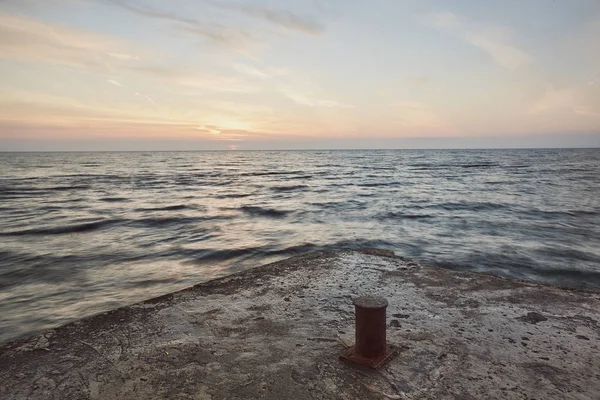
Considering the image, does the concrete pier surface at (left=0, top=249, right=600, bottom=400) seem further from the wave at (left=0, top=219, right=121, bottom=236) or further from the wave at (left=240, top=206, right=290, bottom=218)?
the wave at (left=240, top=206, right=290, bottom=218)

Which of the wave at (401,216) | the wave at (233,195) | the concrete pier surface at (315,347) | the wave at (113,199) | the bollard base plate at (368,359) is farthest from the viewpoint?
the wave at (233,195)

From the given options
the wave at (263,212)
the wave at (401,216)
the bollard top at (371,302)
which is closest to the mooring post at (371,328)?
the bollard top at (371,302)

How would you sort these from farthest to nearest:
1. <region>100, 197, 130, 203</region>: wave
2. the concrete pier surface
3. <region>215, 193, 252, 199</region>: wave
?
<region>215, 193, 252, 199</region>: wave
<region>100, 197, 130, 203</region>: wave
the concrete pier surface

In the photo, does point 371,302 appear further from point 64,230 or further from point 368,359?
point 64,230

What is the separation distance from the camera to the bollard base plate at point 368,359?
9.80 ft

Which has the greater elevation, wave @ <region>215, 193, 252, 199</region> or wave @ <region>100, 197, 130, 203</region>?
wave @ <region>100, 197, 130, 203</region>

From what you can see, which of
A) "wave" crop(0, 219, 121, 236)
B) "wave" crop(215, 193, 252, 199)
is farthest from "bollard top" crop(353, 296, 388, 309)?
"wave" crop(215, 193, 252, 199)

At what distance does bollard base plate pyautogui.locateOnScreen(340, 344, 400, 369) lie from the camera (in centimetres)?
299

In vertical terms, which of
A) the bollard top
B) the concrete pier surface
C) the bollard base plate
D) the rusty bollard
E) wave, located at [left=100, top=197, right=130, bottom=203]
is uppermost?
the bollard top

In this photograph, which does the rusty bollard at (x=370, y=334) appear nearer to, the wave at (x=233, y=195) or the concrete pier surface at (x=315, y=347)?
the concrete pier surface at (x=315, y=347)

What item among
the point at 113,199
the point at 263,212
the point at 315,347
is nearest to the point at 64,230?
the point at 263,212

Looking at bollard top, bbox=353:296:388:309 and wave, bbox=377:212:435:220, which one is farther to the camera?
wave, bbox=377:212:435:220

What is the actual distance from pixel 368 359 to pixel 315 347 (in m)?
0.54

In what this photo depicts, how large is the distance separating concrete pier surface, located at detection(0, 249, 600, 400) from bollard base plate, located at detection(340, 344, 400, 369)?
0.19 ft
